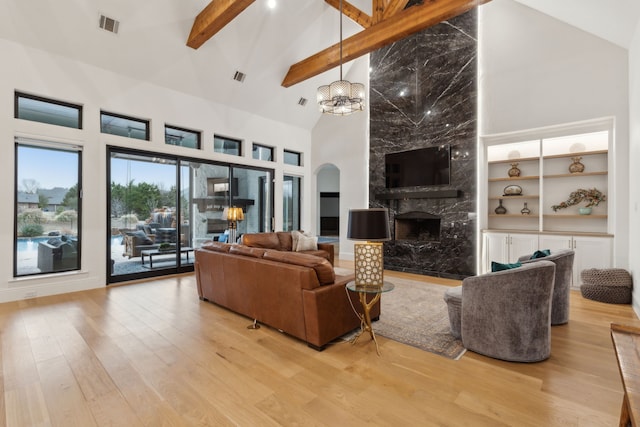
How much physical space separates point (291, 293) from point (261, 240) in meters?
2.80

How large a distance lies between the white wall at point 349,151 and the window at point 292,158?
2.07ft

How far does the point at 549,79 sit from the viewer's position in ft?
16.4

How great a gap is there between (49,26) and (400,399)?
6294mm

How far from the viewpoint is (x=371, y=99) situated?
288 inches

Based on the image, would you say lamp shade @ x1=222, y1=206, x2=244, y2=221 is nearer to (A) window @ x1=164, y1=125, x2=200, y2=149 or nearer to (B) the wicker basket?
(A) window @ x1=164, y1=125, x2=200, y2=149

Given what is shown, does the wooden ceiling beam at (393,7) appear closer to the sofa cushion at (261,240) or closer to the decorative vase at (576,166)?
the decorative vase at (576,166)

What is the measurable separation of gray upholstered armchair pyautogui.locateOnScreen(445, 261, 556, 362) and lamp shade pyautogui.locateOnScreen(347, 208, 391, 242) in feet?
3.18

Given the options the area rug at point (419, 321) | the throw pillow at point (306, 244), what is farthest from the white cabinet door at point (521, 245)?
the throw pillow at point (306, 244)

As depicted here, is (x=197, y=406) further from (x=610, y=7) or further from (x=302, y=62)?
(x=302, y=62)

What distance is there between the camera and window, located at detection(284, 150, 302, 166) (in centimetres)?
851

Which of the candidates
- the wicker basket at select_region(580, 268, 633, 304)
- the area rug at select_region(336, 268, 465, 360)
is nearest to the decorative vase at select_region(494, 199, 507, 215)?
the wicker basket at select_region(580, 268, 633, 304)

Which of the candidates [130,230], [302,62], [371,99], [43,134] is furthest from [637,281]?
[43,134]

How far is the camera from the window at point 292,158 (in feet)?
27.9

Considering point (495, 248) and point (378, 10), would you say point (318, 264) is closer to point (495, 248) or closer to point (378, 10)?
point (495, 248)
